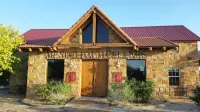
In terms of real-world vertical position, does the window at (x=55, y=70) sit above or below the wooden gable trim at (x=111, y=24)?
below

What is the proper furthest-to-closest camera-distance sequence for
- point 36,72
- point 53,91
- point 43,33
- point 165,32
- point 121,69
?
point 43,33, point 165,32, point 36,72, point 121,69, point 53,91

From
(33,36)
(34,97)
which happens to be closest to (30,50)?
(34,97)

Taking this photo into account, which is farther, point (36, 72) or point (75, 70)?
point (36, 72)

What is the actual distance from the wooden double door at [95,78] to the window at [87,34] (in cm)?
152

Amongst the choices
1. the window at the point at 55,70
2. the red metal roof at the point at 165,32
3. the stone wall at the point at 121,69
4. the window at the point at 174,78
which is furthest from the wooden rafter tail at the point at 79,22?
the window at the point at 174,78

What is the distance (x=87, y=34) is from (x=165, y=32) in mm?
10025

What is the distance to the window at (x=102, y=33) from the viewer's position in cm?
1488

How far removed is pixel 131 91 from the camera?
1258 centimetres

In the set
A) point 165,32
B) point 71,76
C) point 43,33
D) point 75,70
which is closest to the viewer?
point 71,76

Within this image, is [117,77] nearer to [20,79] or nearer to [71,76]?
[71,76]

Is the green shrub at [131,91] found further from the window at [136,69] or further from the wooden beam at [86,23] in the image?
the wooden beam at [86,23]

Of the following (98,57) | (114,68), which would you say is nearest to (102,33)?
(98,57)

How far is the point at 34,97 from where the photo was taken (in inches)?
573

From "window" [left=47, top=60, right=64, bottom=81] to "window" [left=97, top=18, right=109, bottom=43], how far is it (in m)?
3.23
